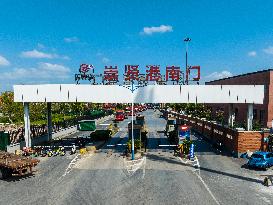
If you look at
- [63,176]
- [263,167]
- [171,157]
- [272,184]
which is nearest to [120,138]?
[171,157]

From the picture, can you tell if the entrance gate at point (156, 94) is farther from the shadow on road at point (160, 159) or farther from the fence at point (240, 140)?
the shadow on road at point (160, 159)

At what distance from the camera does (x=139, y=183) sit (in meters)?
22.7

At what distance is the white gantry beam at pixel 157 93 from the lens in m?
31.6

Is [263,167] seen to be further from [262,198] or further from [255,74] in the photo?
[255,74]

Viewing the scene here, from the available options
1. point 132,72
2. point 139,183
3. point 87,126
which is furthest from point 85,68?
point 87,126

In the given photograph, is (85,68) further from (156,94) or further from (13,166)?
(13,166)

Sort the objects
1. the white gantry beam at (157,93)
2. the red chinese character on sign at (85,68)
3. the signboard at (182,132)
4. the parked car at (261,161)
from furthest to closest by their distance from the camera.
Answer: the red chinese character on sign at (85,68) < the signboard at (182,132) < the white gantry beam at (157,93) < the parked car at (261,161)

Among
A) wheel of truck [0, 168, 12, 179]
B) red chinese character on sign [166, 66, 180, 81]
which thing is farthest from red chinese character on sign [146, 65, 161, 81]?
wheel of truck [0, 168, 12, 179]

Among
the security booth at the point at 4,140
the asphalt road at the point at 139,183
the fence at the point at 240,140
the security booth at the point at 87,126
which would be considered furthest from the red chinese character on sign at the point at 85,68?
the security booth at the point at 87,126

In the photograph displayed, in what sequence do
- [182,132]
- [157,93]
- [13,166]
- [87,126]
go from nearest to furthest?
[13,166] < [157,93] < [182,132] < [87,126]

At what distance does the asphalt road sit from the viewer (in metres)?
19.4

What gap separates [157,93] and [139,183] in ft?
38.5

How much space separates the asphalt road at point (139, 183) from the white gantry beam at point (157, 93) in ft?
21.3

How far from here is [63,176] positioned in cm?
2494
